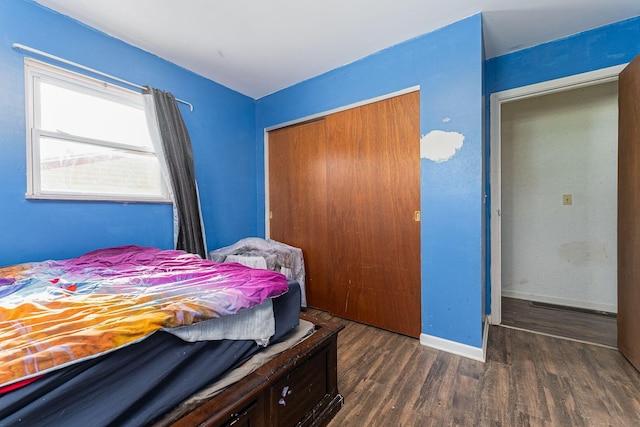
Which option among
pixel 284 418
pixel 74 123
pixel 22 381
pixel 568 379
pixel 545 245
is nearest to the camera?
pixel 22 381

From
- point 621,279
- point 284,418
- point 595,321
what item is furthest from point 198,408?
point 595,321

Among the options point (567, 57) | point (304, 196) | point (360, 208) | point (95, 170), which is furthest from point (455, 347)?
point (95, 170)


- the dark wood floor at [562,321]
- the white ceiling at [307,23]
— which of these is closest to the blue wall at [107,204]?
the white ceiling at [307,23]

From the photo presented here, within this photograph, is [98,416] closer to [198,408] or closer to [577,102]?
[198,408]

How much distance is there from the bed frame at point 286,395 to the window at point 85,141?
184 centimetres

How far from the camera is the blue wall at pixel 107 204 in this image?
162cm

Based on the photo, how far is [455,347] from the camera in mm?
1913

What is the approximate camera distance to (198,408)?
0.82 metres

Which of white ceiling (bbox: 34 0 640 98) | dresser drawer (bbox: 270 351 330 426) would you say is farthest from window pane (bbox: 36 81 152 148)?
dresser drawer (bbox: 270 351 330 426)

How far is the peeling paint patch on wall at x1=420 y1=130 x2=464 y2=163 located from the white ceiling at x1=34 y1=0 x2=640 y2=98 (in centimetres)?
81

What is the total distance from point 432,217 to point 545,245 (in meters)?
1.97

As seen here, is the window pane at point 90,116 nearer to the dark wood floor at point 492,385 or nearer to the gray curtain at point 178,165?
the gray curtain at point 178,165

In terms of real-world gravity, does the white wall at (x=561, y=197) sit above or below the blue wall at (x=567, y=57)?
below

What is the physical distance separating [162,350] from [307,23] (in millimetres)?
2168
